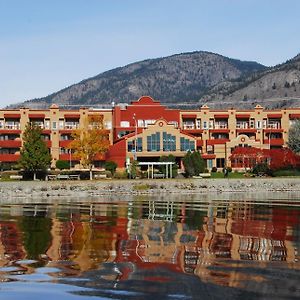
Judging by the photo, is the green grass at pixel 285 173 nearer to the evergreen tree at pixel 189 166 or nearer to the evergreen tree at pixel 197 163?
the evergreen tree at pixel 197 163

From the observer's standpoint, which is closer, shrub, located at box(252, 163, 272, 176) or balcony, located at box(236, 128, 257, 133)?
shrub, located at box(252, 163, 272, 176)

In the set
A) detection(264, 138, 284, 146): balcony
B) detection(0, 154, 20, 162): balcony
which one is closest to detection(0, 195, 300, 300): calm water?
detection(0, 154, 20, 162): balcony

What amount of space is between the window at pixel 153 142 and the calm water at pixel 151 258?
72.3 meters

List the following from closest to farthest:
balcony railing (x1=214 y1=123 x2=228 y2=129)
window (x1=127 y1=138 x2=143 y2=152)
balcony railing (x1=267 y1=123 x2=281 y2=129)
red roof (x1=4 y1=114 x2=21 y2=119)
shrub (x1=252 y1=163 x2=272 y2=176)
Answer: shrub (x1=252 y1=163 x2=272 y2=176) → window (x1=127 y1=138 x2=143 y2=152) → red roof (x1=4 y1=114 x2=21 y2=119) → balcony railing (x1=214 y1=123 x2=228 y2=129) → balcony railing (x1=267 y1=123 x2=281 y2=129)

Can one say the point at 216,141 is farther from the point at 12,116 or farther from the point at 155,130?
the point at 12,116

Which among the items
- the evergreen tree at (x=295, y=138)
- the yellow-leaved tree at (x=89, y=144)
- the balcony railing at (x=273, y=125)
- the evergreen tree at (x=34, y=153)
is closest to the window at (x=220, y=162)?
the evergreen tree at (x=295, y=138)

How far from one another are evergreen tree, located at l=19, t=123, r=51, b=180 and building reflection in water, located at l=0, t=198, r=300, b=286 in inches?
1778

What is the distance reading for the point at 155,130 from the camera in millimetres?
107188

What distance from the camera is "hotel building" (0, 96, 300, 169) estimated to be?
107 m

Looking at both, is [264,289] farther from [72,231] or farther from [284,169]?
[284,169]

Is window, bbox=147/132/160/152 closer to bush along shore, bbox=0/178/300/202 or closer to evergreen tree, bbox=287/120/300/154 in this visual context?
evergreen tree, bbox=287/120/300/154

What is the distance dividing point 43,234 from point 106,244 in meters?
4.57

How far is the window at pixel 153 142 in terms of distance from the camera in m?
106

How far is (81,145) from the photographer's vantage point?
90312 mm
